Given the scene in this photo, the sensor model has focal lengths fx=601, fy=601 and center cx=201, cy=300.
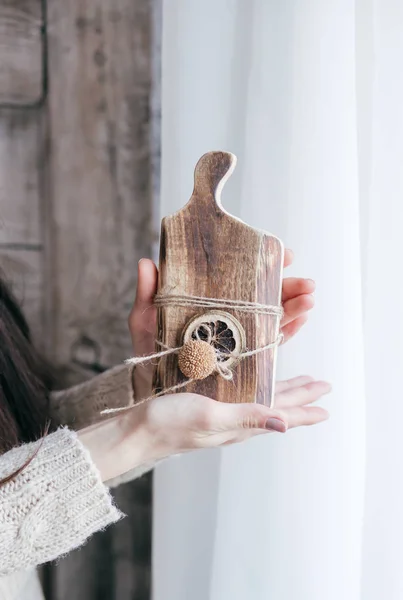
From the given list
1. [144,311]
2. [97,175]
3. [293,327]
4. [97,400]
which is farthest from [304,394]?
[97,175]

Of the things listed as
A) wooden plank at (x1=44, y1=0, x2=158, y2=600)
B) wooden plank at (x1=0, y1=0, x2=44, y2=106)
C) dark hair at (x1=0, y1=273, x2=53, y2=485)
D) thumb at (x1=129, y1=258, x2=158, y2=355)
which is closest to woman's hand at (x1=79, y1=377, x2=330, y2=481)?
thumb at (x1=129, y1=258, x2=158, y2=355)

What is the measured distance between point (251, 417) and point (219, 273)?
14cm

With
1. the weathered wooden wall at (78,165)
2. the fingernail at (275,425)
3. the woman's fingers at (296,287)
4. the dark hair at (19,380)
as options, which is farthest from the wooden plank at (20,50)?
the fingernail at (275,425)

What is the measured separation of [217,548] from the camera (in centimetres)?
73

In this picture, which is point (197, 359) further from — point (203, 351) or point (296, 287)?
point (296, 287)

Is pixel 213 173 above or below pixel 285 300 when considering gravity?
above

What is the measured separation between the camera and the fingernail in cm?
53

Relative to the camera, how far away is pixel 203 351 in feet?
1.81

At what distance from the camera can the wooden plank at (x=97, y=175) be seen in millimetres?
938

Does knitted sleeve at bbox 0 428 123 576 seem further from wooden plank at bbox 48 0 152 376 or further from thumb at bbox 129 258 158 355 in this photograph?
wooden plank at bbox 48 0 152 376

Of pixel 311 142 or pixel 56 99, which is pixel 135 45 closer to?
pixel 56 99

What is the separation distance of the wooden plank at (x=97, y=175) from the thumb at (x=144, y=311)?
293 millimetres

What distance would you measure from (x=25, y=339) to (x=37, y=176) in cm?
28

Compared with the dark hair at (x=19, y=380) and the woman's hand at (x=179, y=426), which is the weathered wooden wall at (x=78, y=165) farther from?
the woman's hand at (x=179, y=426)
